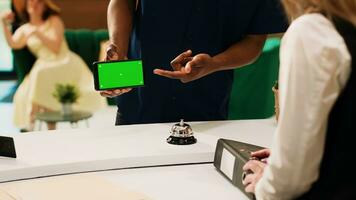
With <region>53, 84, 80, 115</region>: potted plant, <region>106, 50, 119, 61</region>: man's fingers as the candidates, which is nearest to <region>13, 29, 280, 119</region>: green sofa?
<region>106, 50, 119, 61</region>: man's fingers

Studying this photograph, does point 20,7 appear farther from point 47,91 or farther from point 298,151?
point 298,151

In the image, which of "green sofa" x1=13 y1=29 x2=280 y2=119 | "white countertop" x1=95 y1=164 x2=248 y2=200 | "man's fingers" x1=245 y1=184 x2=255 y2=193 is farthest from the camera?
"green sofa" x1=13 y1=29 x2=280 y2=119

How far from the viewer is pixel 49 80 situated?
4.63 meters

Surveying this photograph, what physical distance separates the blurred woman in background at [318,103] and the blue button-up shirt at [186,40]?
921 mm

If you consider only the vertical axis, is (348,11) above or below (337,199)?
above

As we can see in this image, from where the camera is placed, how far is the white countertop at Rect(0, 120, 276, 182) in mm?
1233

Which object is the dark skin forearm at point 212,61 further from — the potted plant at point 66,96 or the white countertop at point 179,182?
the potted plant at point 66,96

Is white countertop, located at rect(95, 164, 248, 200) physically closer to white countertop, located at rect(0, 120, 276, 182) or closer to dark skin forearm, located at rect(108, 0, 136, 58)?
white countertop, located at rect(0, 120, 276, 182)

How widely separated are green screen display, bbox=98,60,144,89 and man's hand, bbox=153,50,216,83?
62 millimetres

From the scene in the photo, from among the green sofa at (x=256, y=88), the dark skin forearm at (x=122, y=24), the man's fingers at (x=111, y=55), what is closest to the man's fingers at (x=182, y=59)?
the man's fingers at (x=111, y=55)

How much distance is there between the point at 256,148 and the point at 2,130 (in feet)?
12.1

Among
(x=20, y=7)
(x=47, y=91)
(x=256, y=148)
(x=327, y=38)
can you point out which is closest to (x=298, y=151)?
(x=327, y=38)

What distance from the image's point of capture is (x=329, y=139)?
0.79 metres

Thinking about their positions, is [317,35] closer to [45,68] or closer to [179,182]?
[179,182]
